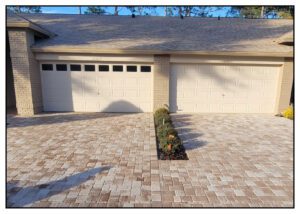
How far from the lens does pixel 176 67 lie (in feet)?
27.9

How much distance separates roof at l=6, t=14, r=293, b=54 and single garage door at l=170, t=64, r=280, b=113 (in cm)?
89

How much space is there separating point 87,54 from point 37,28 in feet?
7.51

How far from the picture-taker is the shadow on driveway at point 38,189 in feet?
9.34

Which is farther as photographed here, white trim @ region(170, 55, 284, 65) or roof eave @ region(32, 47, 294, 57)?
white trim @ region(170, 55, 284, 65)

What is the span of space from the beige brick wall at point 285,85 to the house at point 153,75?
40 millimetres

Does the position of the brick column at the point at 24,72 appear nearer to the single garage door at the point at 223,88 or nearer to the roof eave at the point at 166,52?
the roof eave at the point at 166,52

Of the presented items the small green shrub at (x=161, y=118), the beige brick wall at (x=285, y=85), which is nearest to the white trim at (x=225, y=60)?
the beige brick wall at (x=285, y=85)

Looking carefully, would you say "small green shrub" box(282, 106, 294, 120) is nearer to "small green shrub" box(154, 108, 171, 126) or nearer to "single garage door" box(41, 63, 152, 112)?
"small green shrub" box(154, 108, 171, 126)

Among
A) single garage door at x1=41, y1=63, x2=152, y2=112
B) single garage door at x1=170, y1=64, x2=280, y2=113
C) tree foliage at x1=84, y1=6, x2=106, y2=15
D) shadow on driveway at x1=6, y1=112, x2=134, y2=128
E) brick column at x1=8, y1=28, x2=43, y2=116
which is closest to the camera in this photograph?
shadow on driveway at x1=6, y1=112, x2=134, y2=128

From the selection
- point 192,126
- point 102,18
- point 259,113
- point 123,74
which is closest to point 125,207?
point 192,126

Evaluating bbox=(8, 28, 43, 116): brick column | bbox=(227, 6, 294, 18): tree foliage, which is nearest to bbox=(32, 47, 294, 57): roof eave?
bbox=(8, 28, 43, 116): brick column

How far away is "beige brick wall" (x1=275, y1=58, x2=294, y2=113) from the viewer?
27.3 feet

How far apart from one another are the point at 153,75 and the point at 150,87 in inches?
22.8

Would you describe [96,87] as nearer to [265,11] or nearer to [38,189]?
[38,189]
